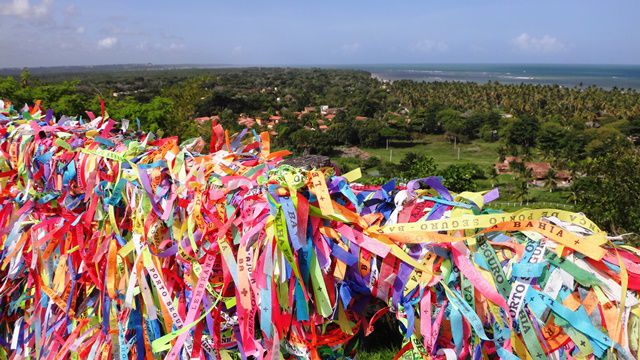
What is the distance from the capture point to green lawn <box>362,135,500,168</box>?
5878 centimetres

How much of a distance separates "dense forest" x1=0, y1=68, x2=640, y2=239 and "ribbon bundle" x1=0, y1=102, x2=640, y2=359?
19.0m

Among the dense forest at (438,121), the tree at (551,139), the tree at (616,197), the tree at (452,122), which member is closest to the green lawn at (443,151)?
the dense forest at (438,121)

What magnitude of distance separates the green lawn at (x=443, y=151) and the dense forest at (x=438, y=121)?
1303 millimetres

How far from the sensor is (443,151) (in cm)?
6456

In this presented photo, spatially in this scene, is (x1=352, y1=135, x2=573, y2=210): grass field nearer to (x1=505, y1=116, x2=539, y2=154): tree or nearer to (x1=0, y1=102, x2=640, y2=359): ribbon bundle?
(x1=505, y1=116, x2=539, y2=154): tree

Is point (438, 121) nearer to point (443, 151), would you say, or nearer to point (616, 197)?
point (443, 151)

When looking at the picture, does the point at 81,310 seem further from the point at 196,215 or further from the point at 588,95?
the point at 588,95

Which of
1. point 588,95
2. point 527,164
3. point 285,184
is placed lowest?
point 527,164

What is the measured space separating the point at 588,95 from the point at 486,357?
96520 mm

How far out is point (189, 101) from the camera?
30.0m

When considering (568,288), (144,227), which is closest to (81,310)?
(144,227)

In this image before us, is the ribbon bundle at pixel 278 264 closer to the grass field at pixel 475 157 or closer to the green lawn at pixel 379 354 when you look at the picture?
the green lawn at pixel 379 354

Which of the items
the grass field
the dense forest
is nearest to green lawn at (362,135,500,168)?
the grass field

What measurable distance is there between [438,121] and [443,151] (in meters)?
10.4
